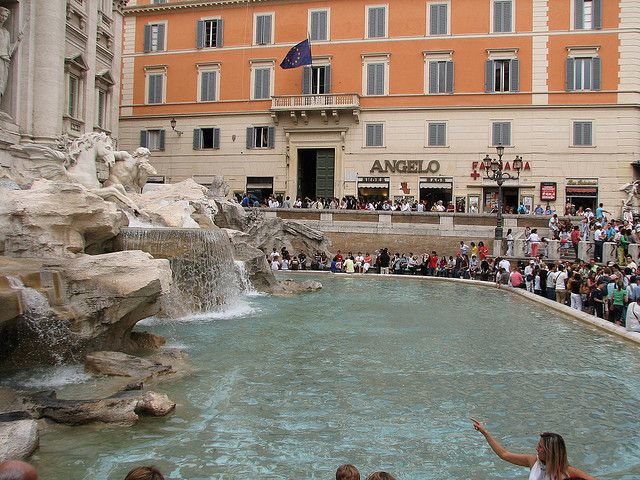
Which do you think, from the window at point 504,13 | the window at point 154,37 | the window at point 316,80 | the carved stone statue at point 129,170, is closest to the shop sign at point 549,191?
the window at point 504,13

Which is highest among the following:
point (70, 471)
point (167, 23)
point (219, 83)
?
Answer: point (167, 23)

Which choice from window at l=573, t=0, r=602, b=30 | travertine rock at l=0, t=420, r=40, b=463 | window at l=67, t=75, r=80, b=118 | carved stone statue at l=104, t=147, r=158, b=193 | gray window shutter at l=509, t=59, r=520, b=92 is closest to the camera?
travertine rock at l=0, t=420, r=40, b=463

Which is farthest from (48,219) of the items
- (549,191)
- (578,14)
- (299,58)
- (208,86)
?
(578,14)

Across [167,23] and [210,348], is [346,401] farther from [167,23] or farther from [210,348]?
[167,23]

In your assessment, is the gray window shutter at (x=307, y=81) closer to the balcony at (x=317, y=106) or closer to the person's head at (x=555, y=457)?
the balcony at (x=317, y=106)

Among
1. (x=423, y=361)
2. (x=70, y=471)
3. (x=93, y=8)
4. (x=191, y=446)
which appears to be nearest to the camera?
(x=70, y=471)

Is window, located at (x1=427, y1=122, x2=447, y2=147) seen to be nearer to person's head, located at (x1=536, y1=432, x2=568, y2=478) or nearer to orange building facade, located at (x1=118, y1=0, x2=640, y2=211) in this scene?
orange building facade, located at (x1=118, y1=0, x2=640, y2=211)

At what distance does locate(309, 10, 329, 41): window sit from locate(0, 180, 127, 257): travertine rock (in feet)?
90.0

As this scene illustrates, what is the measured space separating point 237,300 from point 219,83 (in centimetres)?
2517

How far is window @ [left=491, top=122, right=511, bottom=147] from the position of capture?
109 ft

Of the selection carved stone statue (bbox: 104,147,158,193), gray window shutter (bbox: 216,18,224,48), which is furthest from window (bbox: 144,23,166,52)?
carved stone statue (bbox: 104,147,158,193)

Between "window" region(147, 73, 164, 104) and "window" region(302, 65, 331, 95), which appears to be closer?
"window" region(302, 65, 331, 95)

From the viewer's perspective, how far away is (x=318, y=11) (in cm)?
3600

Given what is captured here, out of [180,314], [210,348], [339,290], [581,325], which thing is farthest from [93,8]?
[581,325]
